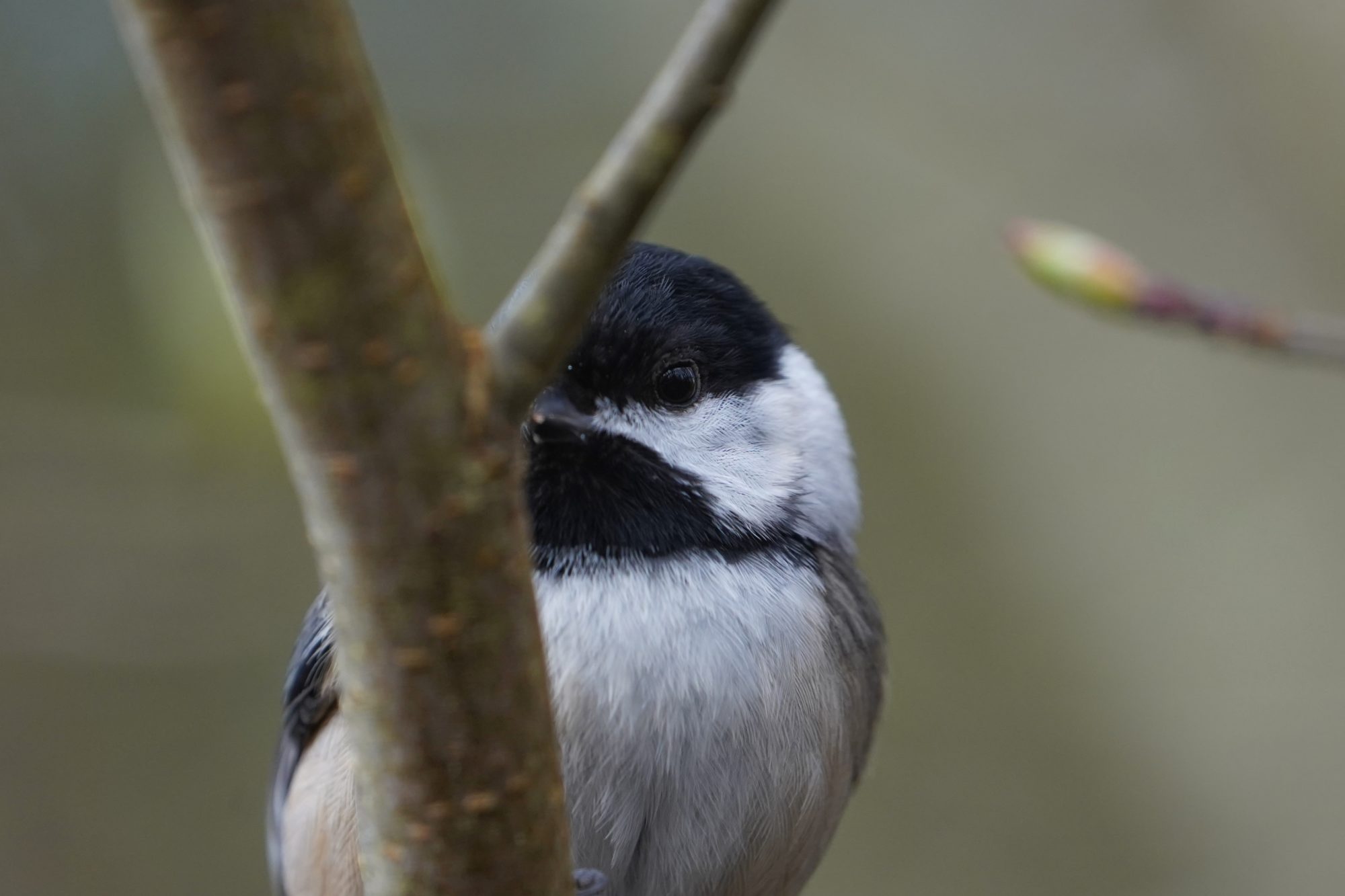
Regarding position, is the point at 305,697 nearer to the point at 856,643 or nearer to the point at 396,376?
the point at 856,643

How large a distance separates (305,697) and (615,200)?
1.42 meters

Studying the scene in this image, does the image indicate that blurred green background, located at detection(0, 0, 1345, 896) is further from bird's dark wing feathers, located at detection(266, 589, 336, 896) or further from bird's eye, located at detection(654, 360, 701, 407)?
bird's eye, located at detection(654, 360, 701, 407)

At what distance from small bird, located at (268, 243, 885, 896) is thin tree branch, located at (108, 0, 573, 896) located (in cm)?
57

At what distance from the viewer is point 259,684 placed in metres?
3.87

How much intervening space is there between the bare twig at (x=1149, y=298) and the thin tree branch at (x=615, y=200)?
0.97 ft

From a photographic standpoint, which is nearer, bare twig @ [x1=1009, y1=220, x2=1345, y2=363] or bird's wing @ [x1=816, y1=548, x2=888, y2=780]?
bare twig @ [x1=1009, y1=220, x2=1345, y2=363]

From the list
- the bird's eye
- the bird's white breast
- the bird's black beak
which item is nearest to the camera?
the bird's white breast

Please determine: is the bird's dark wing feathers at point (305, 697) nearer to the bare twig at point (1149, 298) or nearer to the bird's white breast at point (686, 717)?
the bird's white breast at point (686, 717)

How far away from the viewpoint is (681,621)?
1709mm

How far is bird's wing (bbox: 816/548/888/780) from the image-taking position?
1.90 m

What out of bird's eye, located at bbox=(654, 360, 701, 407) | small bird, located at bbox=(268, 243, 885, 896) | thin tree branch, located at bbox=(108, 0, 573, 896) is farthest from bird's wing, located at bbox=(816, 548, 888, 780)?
thin tree branch, located at bbox=(108, 0, 573, 896)

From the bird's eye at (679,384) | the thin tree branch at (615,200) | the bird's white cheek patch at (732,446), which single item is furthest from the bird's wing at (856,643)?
the thin tree branch at (615,200)

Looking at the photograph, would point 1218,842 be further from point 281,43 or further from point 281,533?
point 281,43

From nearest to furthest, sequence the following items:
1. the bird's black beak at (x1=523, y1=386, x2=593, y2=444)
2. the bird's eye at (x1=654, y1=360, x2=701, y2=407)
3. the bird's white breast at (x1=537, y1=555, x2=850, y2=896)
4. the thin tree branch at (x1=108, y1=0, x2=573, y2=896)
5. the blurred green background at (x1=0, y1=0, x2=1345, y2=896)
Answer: the thin tree branch at (x1=108, y1=0, x2=573, y2=896)
the bird's white breast at (x1=537, y1=555, x2=850, y2=896)
the bird's black beak at (x1=523, y1=386, x2=593, y2=444)
the bird's eye at (x1=654, y1=360, x2=701, y2=407)
the blurred green background at (x1=0, y1=0, x2=1345, y2=896)
